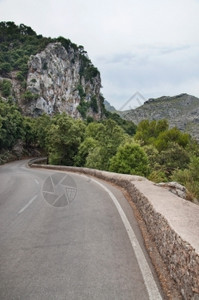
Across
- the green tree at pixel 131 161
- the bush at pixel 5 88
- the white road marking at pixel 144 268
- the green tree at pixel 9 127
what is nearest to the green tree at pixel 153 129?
the green tree at pixel 9 127

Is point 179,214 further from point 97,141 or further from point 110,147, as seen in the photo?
point 97,141

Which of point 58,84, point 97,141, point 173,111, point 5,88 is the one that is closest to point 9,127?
point 97,141

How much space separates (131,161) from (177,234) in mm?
22873

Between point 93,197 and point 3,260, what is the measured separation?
6165 mm

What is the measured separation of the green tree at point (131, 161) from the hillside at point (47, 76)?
276ft

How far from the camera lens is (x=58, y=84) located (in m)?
128

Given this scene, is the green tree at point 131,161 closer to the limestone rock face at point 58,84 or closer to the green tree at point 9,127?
the green tree at point 9,127

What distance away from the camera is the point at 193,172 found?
23.2m

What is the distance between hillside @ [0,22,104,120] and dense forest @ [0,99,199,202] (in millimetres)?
38605

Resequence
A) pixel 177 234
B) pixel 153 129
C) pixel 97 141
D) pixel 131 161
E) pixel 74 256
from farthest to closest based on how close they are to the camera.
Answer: pixel 153 129 < pixel 97 141 < pixel 131 161 < pixel 74 256 < pixel 177 234

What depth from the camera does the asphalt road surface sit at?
3.96 metres

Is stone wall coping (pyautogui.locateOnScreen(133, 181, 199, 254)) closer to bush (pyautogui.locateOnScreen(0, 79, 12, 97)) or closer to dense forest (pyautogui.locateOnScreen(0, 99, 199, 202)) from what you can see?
dense forest (pyautogui.locateOnScreen(0, 99, 199, 202))

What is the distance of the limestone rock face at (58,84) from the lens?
114 m

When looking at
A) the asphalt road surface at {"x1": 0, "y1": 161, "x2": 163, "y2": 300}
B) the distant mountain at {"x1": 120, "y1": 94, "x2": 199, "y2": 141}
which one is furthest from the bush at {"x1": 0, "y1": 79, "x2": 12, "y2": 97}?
the asphalt road surface at {"x1": 0, "y1": 161, "x2": 163, "y2": 300}
